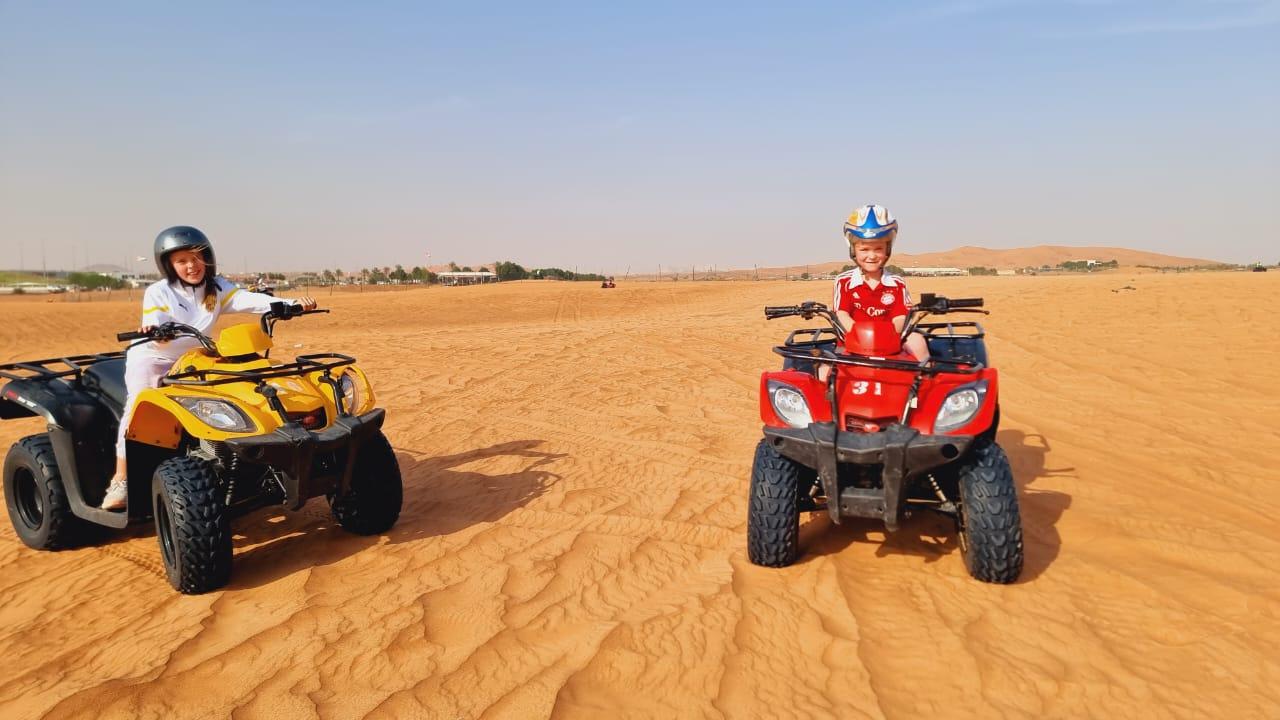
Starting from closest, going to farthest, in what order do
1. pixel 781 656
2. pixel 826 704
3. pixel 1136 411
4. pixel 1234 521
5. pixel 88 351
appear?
pixel 826 704
pixel 781 656
pixel 1234 521
pixel 1136 411
pixel 88 351

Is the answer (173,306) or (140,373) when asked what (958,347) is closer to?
(173,306)

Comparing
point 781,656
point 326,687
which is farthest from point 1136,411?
point 326,687

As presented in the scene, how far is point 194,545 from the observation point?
4172 millimetres

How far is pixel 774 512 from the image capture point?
4.35 metres

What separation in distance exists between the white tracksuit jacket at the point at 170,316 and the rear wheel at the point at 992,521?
13.4 ft

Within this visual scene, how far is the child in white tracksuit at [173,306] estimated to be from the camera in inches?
189

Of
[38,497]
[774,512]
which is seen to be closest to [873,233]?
[774,512]

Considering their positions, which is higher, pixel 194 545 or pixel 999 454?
pixel 999 454

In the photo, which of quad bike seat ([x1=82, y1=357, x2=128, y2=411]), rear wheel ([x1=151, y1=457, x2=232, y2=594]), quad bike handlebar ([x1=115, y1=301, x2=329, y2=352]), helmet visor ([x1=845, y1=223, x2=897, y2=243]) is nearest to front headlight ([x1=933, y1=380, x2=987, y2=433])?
helmet visor ([x1=845, y1=223, x2=897, y2=243])

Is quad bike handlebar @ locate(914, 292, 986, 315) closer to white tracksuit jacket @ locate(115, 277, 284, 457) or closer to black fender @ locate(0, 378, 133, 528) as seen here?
white tracksuit jacket @ locate(115, 277, 284, 457)

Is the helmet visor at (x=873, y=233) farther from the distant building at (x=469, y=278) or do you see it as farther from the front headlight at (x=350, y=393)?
the distant building at (x=469, y=278)

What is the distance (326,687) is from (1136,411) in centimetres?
892

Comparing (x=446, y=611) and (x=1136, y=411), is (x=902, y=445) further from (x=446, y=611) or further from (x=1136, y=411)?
(x=1136, y=411)

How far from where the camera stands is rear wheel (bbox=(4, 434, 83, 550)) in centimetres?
509
